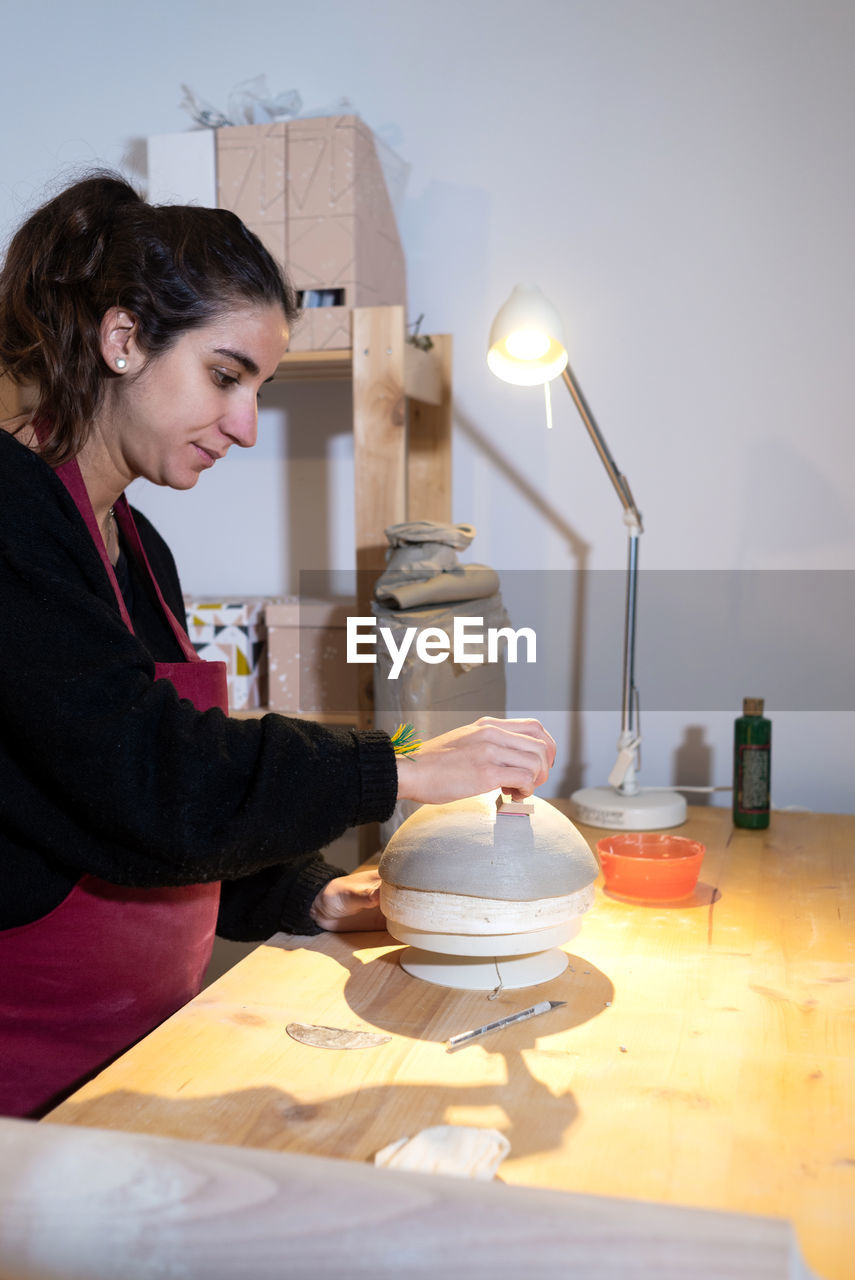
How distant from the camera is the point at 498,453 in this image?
6.66 ft

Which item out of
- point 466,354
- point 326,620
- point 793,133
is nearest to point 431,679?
point 326,620

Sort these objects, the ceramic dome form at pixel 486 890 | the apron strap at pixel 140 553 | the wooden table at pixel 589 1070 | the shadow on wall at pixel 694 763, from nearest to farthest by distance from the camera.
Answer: the wooden table at pixel 589 1070, the ceramic dome form at pixel 486 890, the apron strap at pixel 140 553, the shadow on wall at pixel 694 763

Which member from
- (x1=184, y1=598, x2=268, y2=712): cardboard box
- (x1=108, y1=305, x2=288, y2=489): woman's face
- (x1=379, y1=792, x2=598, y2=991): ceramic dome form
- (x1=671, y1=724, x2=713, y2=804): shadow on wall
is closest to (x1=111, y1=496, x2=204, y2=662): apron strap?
(x1=108, y1=305, x2=288, y2=489): woman's face

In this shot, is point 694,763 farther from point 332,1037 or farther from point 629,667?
point 332,1037

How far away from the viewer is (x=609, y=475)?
5.42ft

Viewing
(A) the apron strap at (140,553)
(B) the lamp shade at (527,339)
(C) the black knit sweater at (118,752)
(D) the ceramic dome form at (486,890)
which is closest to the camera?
(C) the black knit sweater at (118,752)

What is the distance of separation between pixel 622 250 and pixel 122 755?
1457 millimetres

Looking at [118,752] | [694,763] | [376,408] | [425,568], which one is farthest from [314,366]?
[118,752]

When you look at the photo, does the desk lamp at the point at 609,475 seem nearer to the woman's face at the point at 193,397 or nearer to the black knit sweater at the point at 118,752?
the woman's face at the point at 193,397

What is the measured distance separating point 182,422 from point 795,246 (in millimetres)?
1263

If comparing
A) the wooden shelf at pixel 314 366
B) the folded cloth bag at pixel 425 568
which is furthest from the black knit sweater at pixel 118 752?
the wooden shelf at pixel 314 366

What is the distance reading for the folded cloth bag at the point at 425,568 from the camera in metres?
1.62

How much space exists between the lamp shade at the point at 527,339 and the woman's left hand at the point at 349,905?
740 mm

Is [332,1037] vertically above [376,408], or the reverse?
[376,408]
